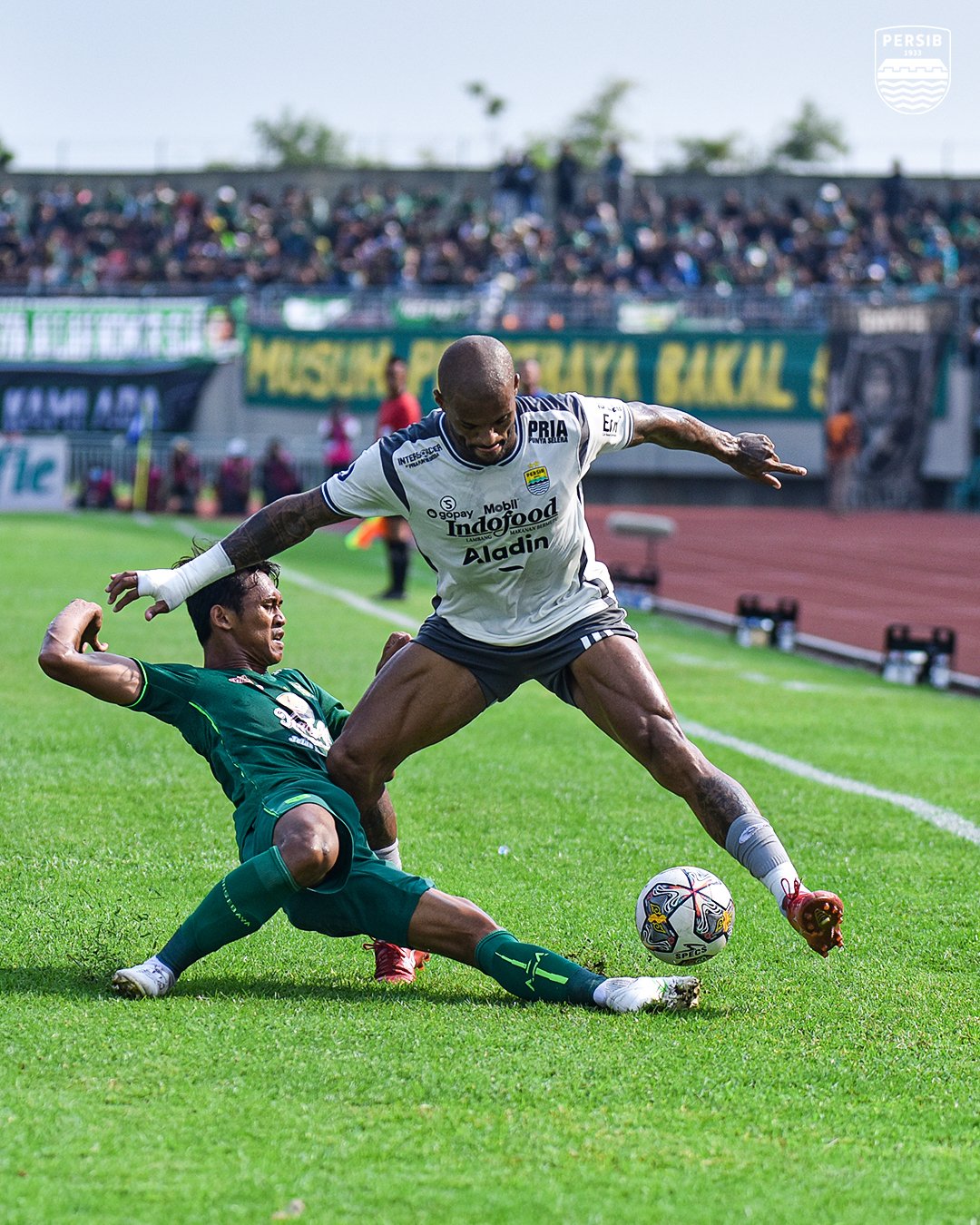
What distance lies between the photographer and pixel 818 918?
4.95 meters

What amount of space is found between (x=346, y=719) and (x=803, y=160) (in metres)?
92.8

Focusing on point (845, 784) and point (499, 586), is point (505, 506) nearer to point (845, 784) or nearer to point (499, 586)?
point (499, 586)

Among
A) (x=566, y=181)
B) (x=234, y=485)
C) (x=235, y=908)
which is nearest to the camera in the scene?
(x=235, y=908)

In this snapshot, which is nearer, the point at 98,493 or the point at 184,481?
the point at 98,493

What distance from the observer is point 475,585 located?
566 centimetres

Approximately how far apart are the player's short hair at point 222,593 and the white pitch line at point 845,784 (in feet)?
12.5

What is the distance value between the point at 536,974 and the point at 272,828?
0.95 metres

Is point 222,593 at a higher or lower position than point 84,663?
higher

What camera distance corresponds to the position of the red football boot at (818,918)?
4.93 m

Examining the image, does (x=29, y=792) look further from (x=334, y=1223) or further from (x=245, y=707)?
(x=334, y=1223)

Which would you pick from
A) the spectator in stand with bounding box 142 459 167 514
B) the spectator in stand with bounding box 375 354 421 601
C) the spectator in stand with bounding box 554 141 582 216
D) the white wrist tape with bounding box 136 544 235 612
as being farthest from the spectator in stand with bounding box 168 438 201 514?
the white wrist tape with bounding box 136 544 235 612

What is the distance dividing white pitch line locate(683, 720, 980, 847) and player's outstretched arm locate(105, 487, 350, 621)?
148 inches

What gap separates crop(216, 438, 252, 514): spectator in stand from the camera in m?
32.4

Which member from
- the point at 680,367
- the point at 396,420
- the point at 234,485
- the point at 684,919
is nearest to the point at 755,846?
the point at 684,919
